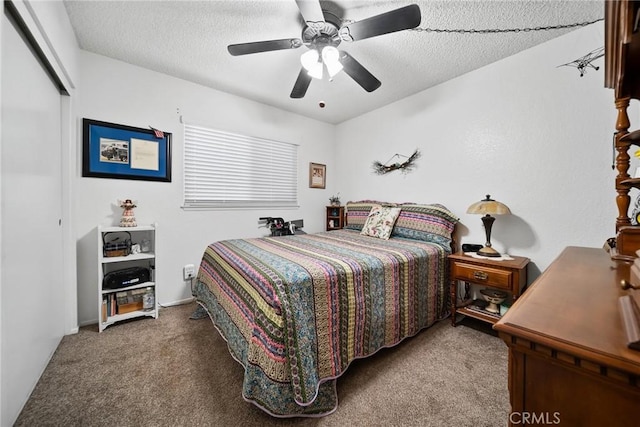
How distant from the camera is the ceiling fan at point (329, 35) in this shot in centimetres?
142

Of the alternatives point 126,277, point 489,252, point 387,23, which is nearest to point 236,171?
point 126,277

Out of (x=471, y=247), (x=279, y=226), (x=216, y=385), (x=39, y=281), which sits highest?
(x=279, y=226)

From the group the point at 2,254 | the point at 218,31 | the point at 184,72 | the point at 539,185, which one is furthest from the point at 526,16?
the point at 2,254

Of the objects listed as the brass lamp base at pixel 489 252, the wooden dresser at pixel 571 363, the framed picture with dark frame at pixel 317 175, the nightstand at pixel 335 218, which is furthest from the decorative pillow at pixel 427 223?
the wooden dresser at pixel 571 363

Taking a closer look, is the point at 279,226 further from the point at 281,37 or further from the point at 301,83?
the point at 281,37

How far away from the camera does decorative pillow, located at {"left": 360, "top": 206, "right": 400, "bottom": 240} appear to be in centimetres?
264

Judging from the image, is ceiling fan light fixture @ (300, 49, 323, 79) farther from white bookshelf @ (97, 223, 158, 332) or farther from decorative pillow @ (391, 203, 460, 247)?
white bookshelf @ (97, 223, 158, 332)

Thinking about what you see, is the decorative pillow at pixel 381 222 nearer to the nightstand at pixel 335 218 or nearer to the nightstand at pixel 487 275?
the nightstand at pixel 487 275

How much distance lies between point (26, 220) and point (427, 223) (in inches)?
116

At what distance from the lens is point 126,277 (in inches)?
85.2

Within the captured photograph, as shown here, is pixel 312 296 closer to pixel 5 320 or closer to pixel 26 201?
pixel 5 320

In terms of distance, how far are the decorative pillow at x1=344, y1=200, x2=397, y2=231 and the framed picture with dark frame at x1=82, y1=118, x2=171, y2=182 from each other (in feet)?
7.13

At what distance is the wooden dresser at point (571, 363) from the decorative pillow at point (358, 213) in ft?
8.07

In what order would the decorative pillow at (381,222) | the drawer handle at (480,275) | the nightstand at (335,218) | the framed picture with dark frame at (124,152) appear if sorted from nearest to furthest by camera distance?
the drawer handle at (480,275), the framed picture with dark frame at (124,152), the decorative pillow at (381,222), the nightstand at (335,218)
